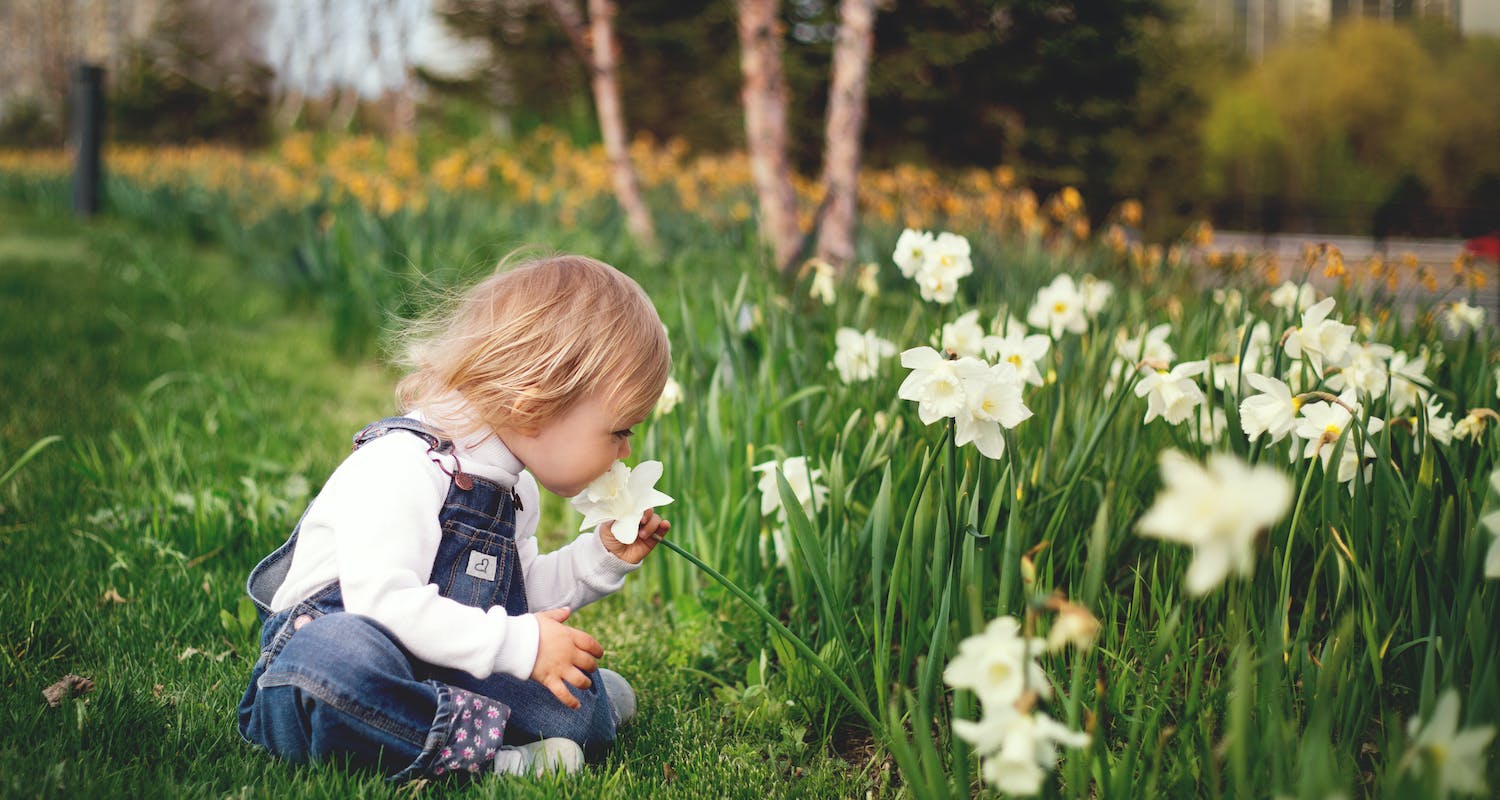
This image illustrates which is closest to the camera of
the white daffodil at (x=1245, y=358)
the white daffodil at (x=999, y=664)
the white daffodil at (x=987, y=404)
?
the white daffodil at (x=999, y=664)

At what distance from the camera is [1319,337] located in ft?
6.02

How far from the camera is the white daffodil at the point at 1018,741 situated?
96 cm

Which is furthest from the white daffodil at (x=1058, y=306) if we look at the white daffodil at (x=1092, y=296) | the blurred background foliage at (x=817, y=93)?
the blurred background foliage at (x=817, y=93)

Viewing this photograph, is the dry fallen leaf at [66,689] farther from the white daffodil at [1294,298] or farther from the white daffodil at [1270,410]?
the white daffodil at [1294,298]

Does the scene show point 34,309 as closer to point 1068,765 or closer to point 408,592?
point 408,592

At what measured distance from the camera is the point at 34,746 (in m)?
1.54

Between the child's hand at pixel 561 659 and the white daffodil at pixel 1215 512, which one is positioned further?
the child's hand at pixel 561 659

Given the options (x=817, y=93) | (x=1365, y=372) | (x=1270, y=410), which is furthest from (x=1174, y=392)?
(x=817, y=93)

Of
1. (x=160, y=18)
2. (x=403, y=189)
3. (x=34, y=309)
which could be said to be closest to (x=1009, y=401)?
(x=34, y=309)

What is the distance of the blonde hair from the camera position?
5.15 ft

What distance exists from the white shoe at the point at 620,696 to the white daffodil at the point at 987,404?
2.55ft

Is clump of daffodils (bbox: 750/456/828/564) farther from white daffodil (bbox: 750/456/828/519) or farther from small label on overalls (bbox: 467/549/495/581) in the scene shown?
small label on overalls (bbox: 467/549/495/581)

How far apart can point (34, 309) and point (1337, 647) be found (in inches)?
227

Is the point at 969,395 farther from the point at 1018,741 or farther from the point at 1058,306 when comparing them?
the point at 1058,306
